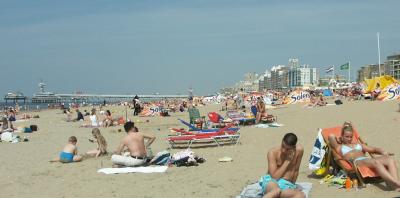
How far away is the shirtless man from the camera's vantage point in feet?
16.5

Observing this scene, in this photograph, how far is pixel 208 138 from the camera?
36.0 feet

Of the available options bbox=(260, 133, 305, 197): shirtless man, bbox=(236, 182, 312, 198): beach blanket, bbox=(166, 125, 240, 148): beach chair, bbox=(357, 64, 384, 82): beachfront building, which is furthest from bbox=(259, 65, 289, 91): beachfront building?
bbox=(260, 133, 305, 197): shirtless man

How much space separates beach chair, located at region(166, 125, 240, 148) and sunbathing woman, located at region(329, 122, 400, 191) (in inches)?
188

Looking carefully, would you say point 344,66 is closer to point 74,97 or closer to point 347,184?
point 347,184

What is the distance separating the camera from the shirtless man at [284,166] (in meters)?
5.04

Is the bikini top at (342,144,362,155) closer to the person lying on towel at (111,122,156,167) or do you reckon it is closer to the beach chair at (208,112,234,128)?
the person lying on towel at (111,122,156,167)

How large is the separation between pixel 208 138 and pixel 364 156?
5.22 metres

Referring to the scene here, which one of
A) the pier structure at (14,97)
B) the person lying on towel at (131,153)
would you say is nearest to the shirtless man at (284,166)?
the person lying on towel at (131,153)

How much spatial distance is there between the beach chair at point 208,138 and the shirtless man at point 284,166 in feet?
18.5

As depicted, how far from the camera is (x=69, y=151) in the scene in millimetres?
9430

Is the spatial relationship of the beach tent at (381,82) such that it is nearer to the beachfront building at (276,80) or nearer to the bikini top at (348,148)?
A: the bikini top at (348,148)

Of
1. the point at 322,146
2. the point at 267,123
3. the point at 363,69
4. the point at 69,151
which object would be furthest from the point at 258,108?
the point at 363,69

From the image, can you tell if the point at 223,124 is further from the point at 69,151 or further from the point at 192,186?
the point at 192,186

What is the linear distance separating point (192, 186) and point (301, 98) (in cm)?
2428
